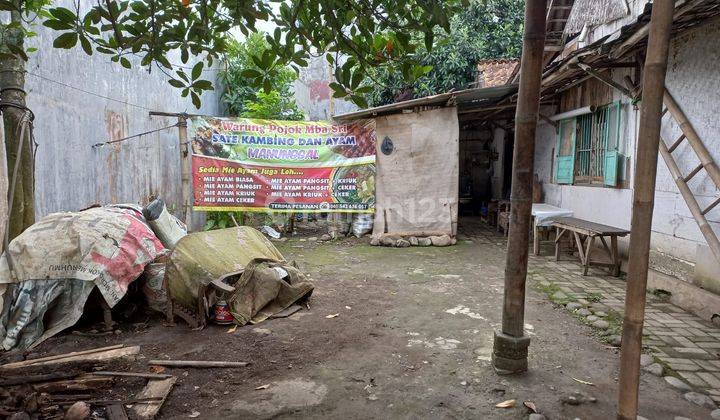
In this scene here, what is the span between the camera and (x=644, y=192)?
1888 mm

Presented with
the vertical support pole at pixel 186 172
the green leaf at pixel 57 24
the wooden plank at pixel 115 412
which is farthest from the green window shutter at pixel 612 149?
the vertical support pole at pixel 186 172

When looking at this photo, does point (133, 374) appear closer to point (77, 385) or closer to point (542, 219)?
point (77, 385)

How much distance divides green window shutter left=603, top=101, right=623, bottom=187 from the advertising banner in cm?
434

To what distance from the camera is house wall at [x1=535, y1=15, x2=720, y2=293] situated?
5.00m

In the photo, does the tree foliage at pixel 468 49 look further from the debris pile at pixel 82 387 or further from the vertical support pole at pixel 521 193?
the debris pile at pixel 82 387

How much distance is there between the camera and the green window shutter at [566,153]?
8789 mm

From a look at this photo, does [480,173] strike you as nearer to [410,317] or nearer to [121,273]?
[410,317]

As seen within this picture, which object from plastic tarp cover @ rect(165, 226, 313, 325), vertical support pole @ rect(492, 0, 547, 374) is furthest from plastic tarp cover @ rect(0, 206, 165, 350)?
vertical support pole @ rect(492, 0, 547, 374)

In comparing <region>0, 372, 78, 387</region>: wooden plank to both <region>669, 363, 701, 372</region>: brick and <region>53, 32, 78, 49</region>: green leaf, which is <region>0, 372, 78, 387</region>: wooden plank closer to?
<region>53, 32, 78, 49</region>: green leaf

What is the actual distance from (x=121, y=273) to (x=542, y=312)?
443 centimetres

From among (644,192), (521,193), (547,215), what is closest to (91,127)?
(521,193)

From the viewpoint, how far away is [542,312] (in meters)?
4.97

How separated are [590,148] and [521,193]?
19.2 ft

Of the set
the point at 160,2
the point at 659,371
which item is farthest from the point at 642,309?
the point at 160,2
